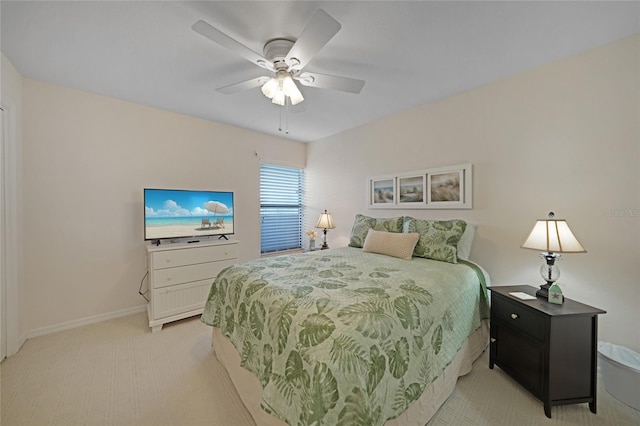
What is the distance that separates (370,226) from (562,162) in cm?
181

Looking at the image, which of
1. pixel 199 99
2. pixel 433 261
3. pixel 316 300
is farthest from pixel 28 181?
pixel 433 261

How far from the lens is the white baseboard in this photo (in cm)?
234

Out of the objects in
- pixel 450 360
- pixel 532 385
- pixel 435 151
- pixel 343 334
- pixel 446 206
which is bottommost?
pixel 532 385

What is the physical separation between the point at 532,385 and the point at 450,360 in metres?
0.57

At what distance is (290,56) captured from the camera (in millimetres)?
1646

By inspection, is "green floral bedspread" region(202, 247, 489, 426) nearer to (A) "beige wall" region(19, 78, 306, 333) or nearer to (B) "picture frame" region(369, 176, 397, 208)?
(B) "picture frame" region(369, 176, 397, 208)

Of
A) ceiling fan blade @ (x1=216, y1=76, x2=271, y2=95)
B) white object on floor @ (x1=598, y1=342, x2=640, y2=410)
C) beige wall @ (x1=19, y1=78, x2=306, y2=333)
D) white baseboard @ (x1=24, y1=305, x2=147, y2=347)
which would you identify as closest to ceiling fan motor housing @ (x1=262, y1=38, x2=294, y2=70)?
ceiling fan blade @ (x1=216, y1=76, x2=271, y2=95)

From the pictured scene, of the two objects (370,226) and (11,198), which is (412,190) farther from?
(11,198)

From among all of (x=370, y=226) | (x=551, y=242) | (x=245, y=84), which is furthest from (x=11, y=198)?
(x=551, y=242)

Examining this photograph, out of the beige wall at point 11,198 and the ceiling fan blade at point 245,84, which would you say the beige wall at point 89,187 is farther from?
the ceiling fan blade at point 245,84

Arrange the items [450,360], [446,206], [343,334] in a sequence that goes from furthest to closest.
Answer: [446,206] → [450,360] → [343,334]

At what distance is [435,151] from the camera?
2867 millimetres

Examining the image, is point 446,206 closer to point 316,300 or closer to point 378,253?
point 378,253

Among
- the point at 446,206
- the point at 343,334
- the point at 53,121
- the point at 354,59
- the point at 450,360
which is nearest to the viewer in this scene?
the point at 343,334
